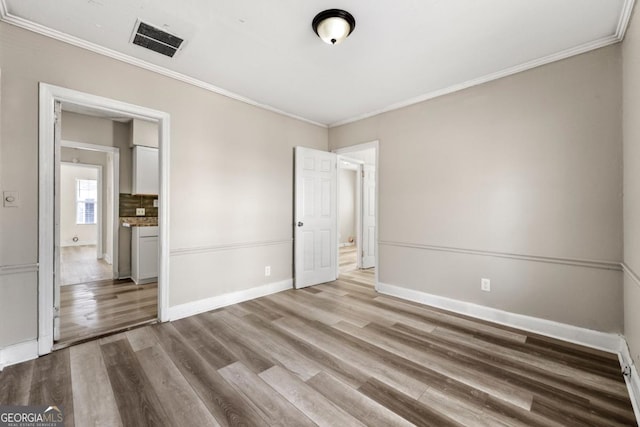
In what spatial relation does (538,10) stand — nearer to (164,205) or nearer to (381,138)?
(381,138)

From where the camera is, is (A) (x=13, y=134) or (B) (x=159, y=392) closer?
(B) (x=159, y=392)

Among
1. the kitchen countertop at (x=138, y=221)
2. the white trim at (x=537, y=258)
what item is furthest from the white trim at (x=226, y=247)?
the kitchen countertop at (x=138, y=221)

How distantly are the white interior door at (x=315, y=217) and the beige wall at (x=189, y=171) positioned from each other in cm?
17

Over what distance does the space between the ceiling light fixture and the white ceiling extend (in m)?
0.05

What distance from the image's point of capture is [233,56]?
261cm

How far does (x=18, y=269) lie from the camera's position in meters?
2.15

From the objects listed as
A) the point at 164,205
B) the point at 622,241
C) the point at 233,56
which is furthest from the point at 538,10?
the point at 164,205

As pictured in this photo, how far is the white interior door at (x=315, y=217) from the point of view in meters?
4.16

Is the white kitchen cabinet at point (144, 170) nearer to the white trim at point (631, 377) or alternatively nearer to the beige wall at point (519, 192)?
the beige wall at point (519, 192)

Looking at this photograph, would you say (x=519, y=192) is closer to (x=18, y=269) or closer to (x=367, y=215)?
(x=367, y=215)

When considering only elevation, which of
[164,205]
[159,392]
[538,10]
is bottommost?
[159,392]

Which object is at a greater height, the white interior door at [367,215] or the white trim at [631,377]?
the white interior door at [367,215]

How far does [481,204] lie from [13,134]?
14.1 feet

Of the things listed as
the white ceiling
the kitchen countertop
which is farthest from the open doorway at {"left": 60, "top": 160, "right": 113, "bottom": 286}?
the white ceiling
